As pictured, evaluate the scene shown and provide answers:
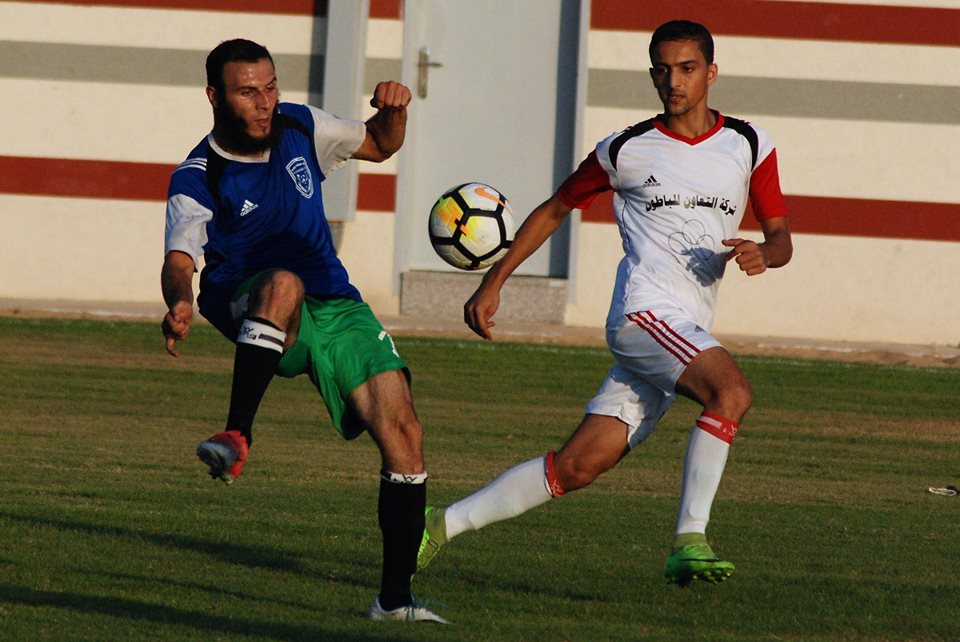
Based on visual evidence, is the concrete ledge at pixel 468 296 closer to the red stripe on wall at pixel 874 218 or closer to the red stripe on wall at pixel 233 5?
the red stripe on wall at pixel 874 218

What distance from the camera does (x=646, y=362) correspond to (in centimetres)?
650

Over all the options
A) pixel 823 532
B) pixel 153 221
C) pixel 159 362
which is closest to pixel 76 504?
pixel 823 532

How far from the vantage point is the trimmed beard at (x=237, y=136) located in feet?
20.9

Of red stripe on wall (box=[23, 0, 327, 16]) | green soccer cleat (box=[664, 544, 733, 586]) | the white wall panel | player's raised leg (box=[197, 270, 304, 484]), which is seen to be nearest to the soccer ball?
player's raised leg (box=[197, 270, 304, 484])

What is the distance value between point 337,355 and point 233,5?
1244 cm

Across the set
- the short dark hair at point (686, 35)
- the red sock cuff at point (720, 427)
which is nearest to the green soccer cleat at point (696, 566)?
the red sock cuff at point (720, 427)

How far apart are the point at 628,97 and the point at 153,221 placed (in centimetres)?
534

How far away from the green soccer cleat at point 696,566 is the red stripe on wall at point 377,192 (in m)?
12.1

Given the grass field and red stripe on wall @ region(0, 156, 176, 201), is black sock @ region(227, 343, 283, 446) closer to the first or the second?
the grass field

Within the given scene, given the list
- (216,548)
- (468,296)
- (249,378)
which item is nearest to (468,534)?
(216,548)

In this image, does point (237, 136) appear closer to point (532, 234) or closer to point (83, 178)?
point (532, 234)

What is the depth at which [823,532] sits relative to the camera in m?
8.22

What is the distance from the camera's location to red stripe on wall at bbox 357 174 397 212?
58.2 feet

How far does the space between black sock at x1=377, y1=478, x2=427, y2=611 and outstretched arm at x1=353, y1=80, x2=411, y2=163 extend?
1.40m
